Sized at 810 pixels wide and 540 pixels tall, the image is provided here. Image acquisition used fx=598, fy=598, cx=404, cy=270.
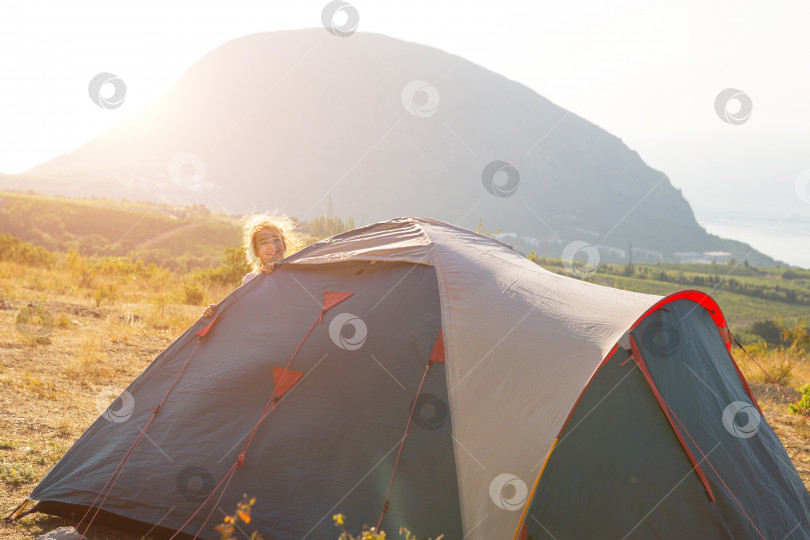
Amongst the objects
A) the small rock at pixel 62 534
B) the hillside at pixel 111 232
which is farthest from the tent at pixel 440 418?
the hillside at pixel 111 232

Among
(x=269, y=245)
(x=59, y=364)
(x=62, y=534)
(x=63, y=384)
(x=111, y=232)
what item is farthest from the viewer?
(x=111, y=232)

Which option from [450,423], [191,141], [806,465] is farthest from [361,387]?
[191,141]

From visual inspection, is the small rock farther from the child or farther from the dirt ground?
the child

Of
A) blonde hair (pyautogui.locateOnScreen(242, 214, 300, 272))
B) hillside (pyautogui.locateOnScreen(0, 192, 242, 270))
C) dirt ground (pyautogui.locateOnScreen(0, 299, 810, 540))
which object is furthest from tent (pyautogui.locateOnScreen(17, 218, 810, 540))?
hillside (pyautogui.locateOnScreen(0, 192, 242, 270))

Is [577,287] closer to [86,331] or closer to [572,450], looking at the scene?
[572,450]

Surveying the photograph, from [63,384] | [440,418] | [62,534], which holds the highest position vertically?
[440,418]

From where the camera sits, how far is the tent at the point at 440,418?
3.67 meters

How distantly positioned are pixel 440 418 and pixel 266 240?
271 cm

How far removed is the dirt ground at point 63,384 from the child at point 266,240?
8.24 feet

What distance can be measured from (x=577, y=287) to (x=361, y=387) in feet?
6.40

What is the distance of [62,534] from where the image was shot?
12.9ft

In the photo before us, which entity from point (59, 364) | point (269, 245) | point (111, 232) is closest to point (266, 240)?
point (269, 245)

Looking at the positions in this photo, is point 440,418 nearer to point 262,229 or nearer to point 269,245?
point 269,245

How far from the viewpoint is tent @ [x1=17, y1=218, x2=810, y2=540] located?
3674 mm
